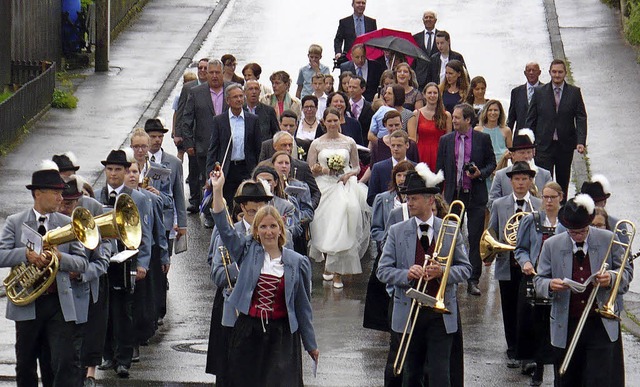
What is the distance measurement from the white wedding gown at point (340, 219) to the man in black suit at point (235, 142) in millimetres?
946

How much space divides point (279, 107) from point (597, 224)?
28.1 feet

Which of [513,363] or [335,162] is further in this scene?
[335,162]

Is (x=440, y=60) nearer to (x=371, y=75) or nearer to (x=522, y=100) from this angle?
(x=371, y=75)

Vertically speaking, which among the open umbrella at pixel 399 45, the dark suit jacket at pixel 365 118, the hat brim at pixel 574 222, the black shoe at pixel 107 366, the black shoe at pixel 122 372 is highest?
the open umbrella at pixel 399 45

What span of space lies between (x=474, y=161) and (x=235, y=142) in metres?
3.15

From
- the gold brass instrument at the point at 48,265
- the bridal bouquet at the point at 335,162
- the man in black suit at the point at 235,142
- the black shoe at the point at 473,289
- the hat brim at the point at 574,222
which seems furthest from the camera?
the man in black suit at the point at 235,142

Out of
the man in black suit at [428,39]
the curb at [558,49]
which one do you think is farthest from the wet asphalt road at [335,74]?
the man in black suit at [428,39]

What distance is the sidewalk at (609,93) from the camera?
20.6 metres

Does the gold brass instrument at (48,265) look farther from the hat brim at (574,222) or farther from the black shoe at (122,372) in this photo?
the hat brim at (574,222)

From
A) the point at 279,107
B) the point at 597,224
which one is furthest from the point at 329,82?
the point at 597,224

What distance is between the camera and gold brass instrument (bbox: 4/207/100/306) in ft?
38.1

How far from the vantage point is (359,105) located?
2069 centimetres

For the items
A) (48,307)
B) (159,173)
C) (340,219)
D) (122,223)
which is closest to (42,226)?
(48,307)

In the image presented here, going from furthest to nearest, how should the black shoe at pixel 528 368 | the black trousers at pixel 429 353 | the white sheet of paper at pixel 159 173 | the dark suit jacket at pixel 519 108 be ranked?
the dark suit jacket at pixel 519 108 → the white sheet of paper at pixel 159 173 → the black shoe at pixel 528 368 → the black trousers at pixel 429 353
